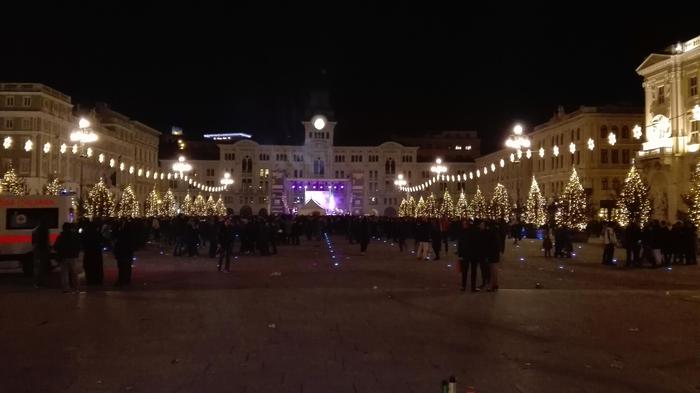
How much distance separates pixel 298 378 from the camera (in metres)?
8.04

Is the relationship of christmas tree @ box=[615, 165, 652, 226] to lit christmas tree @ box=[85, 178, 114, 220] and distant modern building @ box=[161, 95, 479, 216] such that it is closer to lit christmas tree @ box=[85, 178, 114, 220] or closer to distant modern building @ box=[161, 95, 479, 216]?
lit christmas tree @ box=[85, 178, 114, 220]

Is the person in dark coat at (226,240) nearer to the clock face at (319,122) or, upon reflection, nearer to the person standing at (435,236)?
the person standing at (435,236)

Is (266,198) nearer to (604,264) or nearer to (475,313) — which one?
(604,264)

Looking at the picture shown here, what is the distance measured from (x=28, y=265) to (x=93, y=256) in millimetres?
4091

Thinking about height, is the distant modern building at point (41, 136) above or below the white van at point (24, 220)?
above

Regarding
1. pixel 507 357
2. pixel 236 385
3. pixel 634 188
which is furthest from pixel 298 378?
pixel 634 188

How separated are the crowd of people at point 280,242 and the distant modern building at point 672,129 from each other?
12.6 meters

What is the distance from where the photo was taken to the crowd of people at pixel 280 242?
16.8 metres

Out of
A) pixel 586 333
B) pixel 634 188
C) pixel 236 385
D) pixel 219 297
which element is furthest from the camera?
pixel 634 188

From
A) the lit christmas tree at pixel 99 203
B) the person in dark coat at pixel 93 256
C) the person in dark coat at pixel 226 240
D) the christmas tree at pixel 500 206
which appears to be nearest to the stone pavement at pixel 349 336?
the person in dark coat at pixel 93 256

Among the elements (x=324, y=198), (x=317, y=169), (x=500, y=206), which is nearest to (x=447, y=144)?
(x=317, y=169)

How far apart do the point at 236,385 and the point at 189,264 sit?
61.7 feet

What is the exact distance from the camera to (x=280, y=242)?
4419cm

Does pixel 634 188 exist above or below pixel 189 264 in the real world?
above
